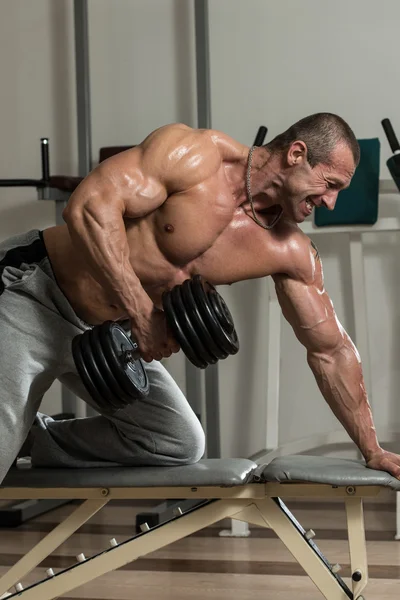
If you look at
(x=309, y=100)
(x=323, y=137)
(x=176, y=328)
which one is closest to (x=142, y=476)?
(x=176, y=328)

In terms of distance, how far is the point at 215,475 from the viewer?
2080 millimetres

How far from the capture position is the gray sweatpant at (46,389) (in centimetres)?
222

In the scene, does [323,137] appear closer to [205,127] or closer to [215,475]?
[215,475]

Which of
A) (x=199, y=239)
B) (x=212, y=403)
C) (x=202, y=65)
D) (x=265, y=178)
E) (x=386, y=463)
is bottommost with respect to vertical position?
(x=212, y=403)

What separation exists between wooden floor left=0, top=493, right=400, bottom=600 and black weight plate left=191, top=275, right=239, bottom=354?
86 cm

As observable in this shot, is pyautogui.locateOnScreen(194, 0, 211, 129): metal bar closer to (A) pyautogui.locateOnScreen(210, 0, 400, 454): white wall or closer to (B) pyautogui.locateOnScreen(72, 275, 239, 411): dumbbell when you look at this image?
(A) pyautogui.locateOnScreen(210, 0, 400, 454): white wall

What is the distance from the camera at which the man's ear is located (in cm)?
221

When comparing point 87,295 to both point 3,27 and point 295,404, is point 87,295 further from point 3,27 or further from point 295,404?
point 3,27

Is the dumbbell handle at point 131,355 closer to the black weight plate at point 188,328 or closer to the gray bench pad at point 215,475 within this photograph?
the black weight plate at point 188,328

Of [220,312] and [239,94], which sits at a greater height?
[239,94]

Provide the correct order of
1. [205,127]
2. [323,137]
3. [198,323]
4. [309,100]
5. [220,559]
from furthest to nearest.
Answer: [309,100]
[205,127]
[220,559]
[323,137]
[198,323]

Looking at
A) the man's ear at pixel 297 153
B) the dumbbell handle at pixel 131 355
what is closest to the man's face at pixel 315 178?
the man's ear at pixel 297 153

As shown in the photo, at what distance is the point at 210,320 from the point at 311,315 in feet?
1.58

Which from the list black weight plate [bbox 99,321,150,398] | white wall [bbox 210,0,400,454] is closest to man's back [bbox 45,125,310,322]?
black weight plate [bbox 99,321,150,398]
